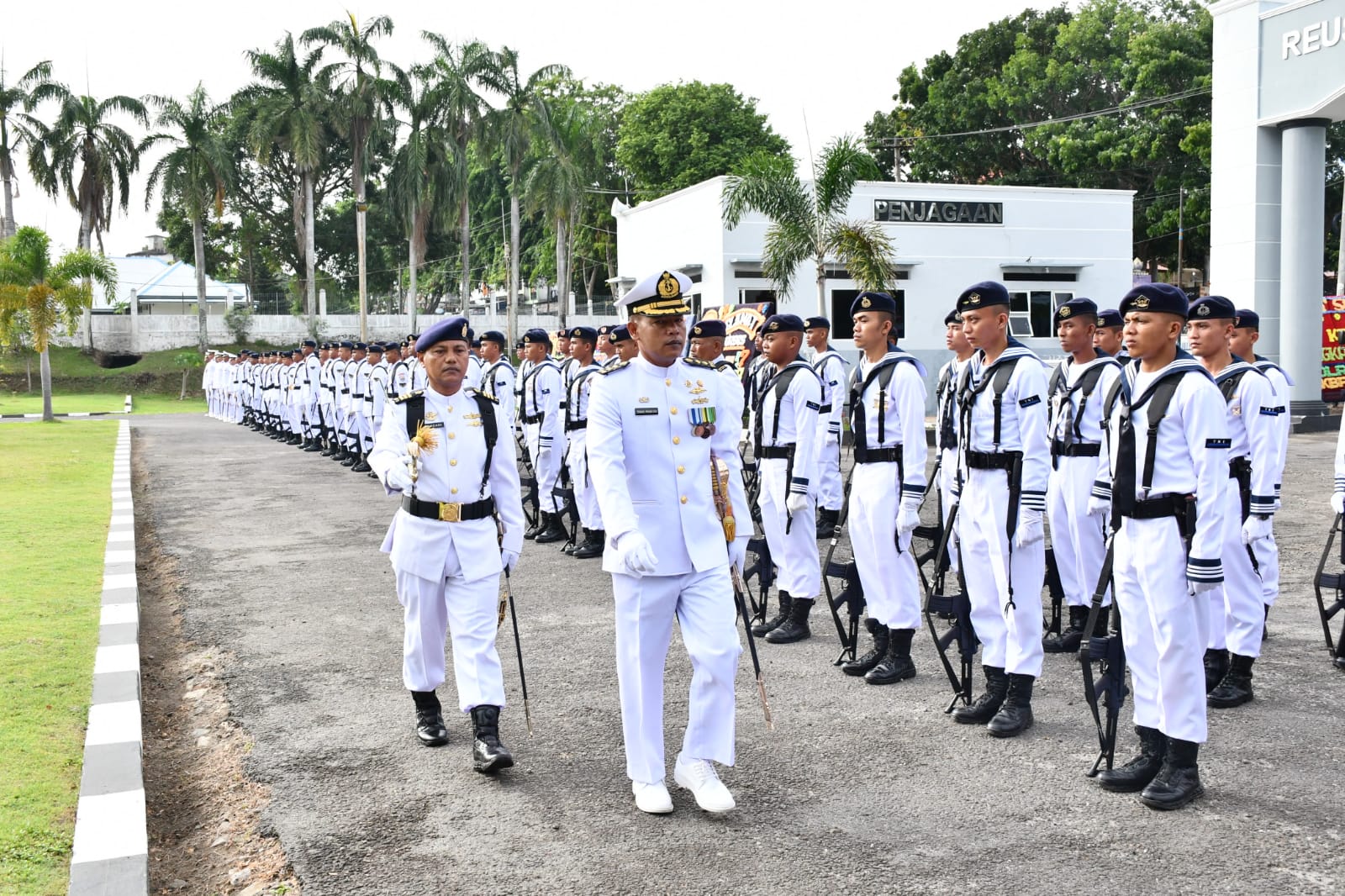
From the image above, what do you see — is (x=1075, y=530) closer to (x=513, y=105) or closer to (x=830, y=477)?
(x=830, y=477)

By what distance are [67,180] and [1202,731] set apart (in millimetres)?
52790

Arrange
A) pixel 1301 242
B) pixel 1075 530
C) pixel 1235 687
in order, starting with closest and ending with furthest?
pixel 1235 687 < pixel 1075 530 < pixel 1301 242

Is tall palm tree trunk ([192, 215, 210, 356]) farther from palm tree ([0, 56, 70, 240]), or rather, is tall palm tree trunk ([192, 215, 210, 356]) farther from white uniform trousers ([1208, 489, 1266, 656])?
white uniform trousers ([1208, 489, 1266, 656])

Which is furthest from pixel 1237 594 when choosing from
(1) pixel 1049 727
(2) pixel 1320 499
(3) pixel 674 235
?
(3) pixel 674 235

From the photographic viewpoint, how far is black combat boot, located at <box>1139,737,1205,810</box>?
441cm

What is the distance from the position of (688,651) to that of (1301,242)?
18611 mm

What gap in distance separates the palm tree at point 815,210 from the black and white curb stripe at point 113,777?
15.4 metres

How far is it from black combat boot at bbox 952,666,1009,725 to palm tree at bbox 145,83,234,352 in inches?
1738

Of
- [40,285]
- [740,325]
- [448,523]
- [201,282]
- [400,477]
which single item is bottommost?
[448,523]

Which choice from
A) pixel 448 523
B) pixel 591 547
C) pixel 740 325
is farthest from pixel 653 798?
pixel 740 325

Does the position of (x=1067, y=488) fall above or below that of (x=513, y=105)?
below

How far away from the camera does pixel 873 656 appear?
651 centimetres

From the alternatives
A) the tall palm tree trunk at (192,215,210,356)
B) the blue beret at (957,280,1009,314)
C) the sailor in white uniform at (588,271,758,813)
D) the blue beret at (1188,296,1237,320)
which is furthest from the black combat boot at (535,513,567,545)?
the tall palm tree trunk at (192,215,210,356)

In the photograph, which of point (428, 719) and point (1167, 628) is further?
point (428, 719)
